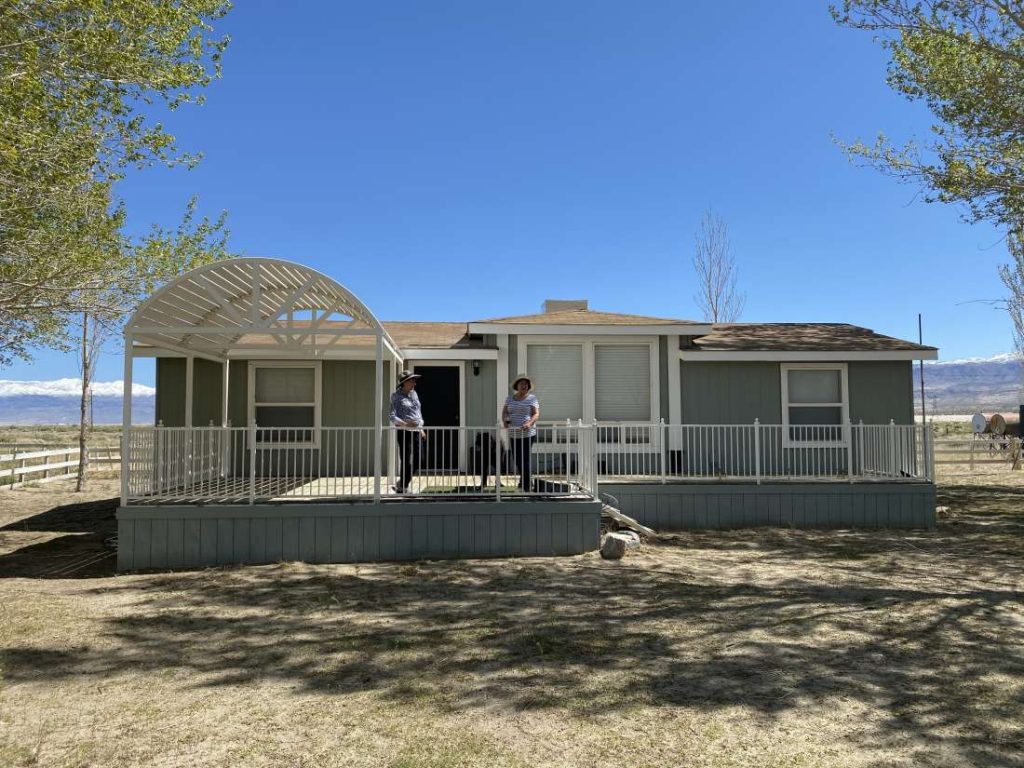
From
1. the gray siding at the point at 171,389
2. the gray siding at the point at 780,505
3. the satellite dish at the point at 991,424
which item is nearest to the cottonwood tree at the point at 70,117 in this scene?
the gray siding at the point at 171,389

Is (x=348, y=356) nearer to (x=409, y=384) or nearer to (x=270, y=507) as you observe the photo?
(x=409, y=384)

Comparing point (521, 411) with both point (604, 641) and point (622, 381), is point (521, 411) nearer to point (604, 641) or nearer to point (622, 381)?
point (622, 381)

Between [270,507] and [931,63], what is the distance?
1229cm

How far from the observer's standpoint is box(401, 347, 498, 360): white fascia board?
39.0 ft

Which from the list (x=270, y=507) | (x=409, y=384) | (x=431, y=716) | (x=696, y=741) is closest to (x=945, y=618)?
(x=696, y=741)

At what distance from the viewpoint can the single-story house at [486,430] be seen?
8.12 m

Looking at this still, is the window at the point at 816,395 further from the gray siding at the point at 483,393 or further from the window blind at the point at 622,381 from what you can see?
the gray siding at the point at 483,393

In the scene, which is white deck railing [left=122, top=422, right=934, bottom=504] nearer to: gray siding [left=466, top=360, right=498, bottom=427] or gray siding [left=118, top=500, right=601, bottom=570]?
gray siding [left=118, top=500, right=601, bottom=570]

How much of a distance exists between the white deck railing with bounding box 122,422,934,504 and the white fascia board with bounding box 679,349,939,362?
1.23 m

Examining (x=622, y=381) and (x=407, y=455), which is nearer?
(x=407, y=455)

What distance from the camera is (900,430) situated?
1062cm

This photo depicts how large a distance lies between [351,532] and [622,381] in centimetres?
575

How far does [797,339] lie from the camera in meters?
12.9

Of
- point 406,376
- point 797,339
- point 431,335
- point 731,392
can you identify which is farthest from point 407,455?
point 797,339
